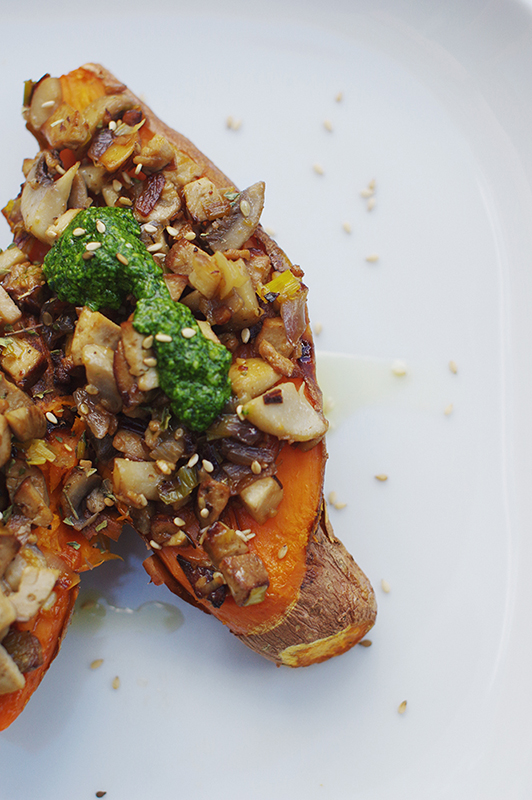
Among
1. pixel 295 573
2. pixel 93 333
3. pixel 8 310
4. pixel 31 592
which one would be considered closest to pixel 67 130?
pixel 8 310

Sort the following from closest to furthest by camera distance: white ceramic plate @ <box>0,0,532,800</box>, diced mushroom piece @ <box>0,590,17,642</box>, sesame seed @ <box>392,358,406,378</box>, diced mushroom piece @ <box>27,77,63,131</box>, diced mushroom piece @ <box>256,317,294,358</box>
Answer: diced mushroom piece @ <box>0,590,17,642</box> < diced mushroom piece @ <box>256,317,294,358</box> < diced mushroom piece @ <box>27,77,63,131</box> < white ceramic plate @ <box>0,0,532,800</box> < sesame seed @ <box>392,358,406,378</box>

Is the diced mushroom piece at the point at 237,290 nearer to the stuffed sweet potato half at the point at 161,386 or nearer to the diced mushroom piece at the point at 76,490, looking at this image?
the stuffed sweet potato half at the point at 161,386

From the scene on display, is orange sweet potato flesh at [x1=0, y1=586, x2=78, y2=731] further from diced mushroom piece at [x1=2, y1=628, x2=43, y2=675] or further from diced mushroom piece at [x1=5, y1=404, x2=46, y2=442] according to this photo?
diced mushroom piece at [x1=5, y1=404, x2=46, y2=442]

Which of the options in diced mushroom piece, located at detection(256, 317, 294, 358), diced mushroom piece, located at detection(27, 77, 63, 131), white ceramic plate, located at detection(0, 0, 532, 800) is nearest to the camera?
diced mushroom piece, located at detection(256, 317, 294, 358)

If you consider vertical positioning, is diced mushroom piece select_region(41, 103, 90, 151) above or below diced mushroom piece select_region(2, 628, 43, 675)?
above

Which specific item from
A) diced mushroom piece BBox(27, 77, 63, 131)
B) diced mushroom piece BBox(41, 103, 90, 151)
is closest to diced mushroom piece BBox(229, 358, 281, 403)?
diced mushroom piece BBox(41, 103, 90, 151)

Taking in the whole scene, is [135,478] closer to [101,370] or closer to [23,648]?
[101,370]

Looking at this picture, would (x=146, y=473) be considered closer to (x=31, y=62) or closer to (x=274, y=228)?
(x=274, y=228)
